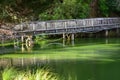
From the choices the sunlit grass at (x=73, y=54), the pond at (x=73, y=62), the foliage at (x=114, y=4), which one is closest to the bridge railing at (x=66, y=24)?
the pond at (x=73, y=62)

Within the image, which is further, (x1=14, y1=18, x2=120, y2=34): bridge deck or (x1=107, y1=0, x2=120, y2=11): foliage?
(x1=107, y1=0, x2=120, y2=11): foliage

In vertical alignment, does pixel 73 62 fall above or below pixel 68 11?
below

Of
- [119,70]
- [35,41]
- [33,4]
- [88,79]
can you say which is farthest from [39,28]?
[33,4]

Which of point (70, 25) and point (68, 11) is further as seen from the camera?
point (68, 11)

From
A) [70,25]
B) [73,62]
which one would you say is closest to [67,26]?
[70,25]

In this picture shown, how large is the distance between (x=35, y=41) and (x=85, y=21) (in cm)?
473

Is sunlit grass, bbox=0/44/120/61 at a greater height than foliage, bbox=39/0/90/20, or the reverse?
foliage, bbox=39/0/90/20

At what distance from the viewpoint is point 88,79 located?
1625cm

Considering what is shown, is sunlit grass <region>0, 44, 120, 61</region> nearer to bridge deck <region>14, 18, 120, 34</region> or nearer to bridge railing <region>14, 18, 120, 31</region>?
bridge deck <region>14, 18, 120, 34</region>

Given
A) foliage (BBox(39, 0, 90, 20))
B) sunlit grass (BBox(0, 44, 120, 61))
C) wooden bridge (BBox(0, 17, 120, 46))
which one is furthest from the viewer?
foliage (BBox(39, 0, 90, 20))

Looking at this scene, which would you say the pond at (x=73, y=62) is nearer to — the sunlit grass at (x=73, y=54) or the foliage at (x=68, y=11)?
the sunlit grass at (x=73, y=54)

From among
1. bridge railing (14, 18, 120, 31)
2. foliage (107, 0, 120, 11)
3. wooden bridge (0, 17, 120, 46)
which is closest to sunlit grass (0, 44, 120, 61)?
wooden bridge (0, 17, 120, 46)

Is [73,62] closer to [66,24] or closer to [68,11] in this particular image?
[66,24]

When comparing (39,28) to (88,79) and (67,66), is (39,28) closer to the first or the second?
(67,66)
